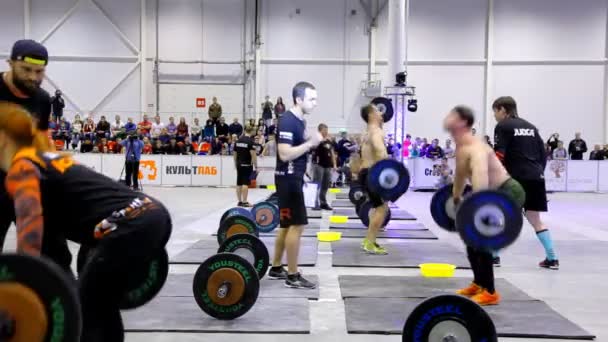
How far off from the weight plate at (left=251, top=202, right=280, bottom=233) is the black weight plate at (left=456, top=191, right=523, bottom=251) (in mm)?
4171

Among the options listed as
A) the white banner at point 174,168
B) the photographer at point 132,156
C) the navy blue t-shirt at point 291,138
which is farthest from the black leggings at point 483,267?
the white banner at point 174,168

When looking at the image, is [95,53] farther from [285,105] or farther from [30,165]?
[30,165]

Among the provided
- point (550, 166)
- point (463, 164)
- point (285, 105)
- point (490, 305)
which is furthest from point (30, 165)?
point (285, 105)

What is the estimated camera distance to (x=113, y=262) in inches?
87.7

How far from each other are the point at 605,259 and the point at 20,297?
646 centimetres

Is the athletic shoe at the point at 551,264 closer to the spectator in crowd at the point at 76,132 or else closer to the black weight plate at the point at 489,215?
the black weight plate at the point at 489,215

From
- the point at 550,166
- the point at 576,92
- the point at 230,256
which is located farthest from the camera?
the point at 576,92

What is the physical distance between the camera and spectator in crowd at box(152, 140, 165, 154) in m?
17.5

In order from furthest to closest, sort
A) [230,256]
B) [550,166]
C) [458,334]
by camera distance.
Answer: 1. [550,166]
2. [230,256]
3. [458,334]

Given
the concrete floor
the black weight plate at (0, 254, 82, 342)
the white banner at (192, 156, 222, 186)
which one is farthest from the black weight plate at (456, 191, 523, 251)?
the white banner at (192, 156, 222, 186)

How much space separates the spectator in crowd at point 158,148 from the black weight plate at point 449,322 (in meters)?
15.4

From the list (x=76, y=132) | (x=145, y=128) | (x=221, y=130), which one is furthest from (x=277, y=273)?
(x=76, y=132)

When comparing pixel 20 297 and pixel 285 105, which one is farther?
pixel 285 105

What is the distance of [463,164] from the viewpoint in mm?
4273
